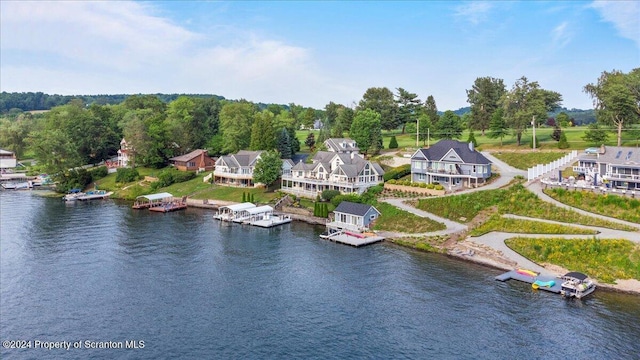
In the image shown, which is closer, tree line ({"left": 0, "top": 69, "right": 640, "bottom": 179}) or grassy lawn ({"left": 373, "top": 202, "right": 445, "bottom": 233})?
grassy lawn ({"left": 373, "top": 202, "right": 445, "bottom": 233})

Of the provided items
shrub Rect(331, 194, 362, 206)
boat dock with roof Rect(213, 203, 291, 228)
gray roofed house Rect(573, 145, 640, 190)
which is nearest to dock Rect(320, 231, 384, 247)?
shrub Rect(331, 194, 362, 206)

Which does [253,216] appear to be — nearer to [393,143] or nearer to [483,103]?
[393,143]

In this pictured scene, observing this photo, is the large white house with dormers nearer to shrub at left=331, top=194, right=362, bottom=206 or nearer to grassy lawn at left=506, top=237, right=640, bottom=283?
Result: shrub at left=331, top=194, right=362, bottom=206

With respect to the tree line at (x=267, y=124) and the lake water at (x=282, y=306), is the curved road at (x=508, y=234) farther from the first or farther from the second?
the tree line at (x=267, y=124)

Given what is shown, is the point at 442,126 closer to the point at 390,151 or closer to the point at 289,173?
the point at 390,151

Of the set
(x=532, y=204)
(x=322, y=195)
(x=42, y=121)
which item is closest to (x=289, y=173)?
(x=322, y=195)
